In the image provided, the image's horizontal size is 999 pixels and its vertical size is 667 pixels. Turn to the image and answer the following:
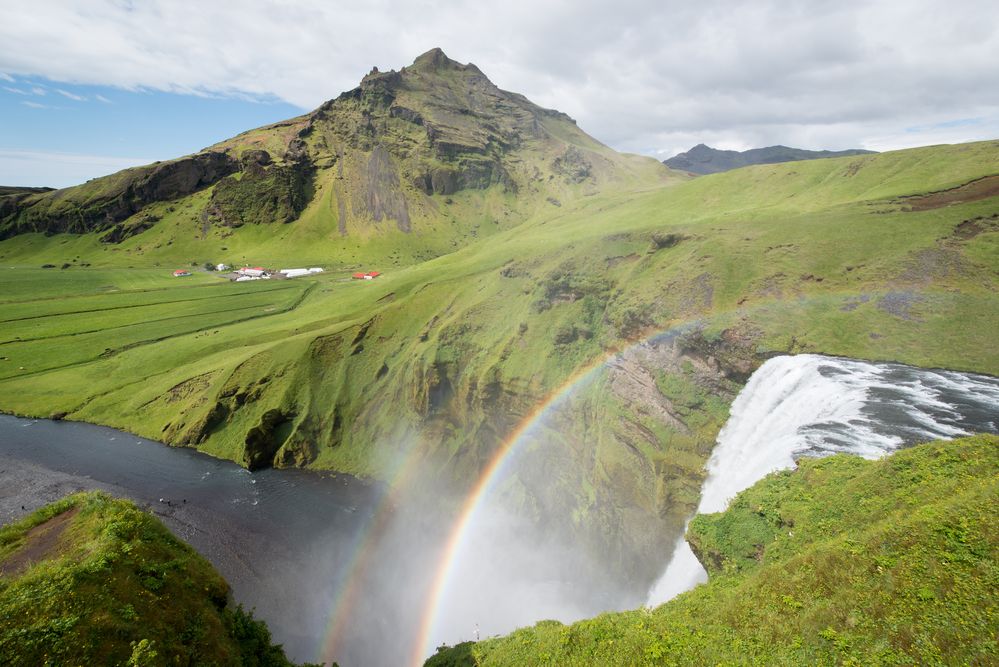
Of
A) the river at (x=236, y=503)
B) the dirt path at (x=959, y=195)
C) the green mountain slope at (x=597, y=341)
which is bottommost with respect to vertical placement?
the river at (x=236, y=503)

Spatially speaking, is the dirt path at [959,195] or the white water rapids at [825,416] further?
the dirt path at [959,195]

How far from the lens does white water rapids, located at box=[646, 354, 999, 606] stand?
870 inches

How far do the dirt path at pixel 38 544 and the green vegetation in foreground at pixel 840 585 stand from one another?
49.8ft

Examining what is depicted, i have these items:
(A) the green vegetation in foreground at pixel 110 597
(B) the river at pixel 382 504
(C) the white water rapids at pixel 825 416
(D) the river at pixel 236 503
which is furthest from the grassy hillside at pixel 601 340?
(A) the green vegetation in foreground at pixel 110 597

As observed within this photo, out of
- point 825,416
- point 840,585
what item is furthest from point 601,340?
point 840,585

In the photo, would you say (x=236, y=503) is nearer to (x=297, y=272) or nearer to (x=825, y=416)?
(x=825, y=416)

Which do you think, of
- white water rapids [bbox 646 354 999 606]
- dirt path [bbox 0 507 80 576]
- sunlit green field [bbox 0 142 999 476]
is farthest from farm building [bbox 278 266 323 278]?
white water rapids [bbox 646 354 999 606]

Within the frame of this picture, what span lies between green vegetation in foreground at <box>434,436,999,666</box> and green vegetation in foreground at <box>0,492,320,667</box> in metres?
9.96

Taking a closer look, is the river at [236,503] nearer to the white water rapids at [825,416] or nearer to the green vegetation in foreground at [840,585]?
the green vegetation in foreground at [840,585]

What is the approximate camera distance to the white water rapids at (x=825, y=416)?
2211 centimetres

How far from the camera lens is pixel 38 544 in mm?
13773

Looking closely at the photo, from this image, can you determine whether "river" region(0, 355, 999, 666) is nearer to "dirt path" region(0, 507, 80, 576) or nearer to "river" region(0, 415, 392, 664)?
"river" region(0, 415, 392, 664)

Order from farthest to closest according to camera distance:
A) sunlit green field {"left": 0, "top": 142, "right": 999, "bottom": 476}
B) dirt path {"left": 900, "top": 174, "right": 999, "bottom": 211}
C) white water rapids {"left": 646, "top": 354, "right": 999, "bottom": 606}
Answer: dirt path {"left": 900, "top": 174, "right": 999, "bottom": 211}, sunlit green field {"left": 0, "top": 142, "right": 999, "bottom": 476}, white water rapids {"left": 646, "top": 354, "right": 999, "bottom": 606}

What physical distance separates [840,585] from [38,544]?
2453 centimetres
